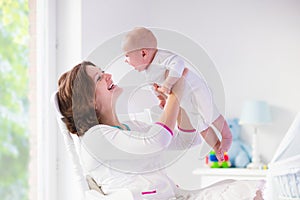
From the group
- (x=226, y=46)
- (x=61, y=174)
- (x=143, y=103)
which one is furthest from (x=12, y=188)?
(x=226, y=46)

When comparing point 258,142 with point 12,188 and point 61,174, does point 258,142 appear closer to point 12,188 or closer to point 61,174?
point 61,174

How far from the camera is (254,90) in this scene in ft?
12.7

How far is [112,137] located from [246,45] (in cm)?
237

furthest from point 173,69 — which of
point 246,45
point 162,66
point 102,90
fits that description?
point 246,45

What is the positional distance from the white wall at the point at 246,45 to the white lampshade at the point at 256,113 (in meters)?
0.13

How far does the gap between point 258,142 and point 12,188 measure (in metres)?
1.79

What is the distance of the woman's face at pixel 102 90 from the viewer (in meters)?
1.84

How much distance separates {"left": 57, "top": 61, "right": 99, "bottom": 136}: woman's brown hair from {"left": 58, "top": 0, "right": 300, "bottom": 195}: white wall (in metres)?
1.96

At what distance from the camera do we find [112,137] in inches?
68.8

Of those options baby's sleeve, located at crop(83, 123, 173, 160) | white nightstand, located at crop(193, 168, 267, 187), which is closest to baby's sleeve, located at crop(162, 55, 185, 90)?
baby's sleeve, located at crop(83, 123, 173, 160)

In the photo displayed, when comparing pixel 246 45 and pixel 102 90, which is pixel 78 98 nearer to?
pixel 102 90

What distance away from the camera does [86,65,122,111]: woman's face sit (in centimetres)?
184

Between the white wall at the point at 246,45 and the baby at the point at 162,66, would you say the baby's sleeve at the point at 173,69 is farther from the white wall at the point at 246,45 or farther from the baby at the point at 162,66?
the white wall at the point at 246,45

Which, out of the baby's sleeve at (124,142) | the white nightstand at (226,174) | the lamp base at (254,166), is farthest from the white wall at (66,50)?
the baby's sleeve at (124,142)
